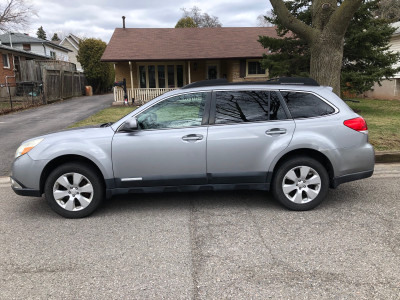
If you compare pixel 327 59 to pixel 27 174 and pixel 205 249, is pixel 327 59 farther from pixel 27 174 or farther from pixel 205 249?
pixel 27 174

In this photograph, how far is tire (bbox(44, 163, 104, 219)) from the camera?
425cm

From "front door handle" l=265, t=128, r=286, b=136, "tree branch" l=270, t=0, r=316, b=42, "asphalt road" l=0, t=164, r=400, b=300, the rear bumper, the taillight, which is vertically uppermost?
"tree branch" l=270, t=0, r=316, b=42

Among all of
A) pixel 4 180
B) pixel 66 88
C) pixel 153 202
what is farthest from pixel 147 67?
pixel 153 202

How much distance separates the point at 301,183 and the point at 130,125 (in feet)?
7.73

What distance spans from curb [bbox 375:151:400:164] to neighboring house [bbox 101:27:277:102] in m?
14.9

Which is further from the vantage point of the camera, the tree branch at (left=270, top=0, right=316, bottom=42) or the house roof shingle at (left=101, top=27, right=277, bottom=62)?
the house roof shingle at (left=101, top=27, right=277, bottom=62)

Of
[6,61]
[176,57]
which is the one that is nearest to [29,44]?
[6,61]

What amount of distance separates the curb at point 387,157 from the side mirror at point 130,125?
516 cm

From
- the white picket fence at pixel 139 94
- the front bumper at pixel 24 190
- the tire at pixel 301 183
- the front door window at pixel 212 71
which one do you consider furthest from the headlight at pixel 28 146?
the front door window at pixel 212 71

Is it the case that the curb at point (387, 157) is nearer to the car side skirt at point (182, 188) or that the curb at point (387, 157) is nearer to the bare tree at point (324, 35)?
the bare tree at point (324, 35)

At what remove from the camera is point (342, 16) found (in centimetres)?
711

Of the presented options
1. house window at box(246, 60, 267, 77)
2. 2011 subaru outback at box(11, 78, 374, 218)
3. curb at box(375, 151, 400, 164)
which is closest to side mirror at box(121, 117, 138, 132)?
2011 subaru outback at box(11, 78, 374, 218)

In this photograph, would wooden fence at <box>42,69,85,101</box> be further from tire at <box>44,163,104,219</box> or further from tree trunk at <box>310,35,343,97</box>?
tire at <box>44,163,104,219</box>

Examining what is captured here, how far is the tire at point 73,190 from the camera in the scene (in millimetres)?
4250
